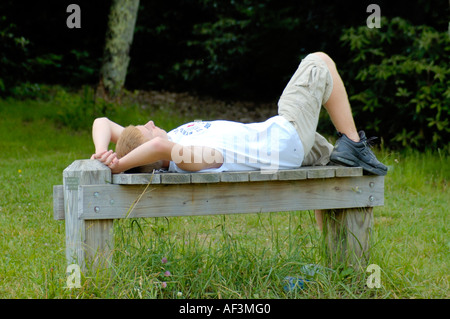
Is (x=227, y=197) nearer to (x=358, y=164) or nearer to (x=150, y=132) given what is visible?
(x=150, y=132)

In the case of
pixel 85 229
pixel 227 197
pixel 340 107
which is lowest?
pixel 85 229

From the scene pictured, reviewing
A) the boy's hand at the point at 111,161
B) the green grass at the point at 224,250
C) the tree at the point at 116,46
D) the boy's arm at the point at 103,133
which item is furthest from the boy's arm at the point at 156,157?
the tree at the point at 116,46

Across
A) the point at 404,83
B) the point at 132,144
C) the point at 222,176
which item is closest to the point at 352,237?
the point at 222,176

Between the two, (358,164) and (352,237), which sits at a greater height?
(358,164)

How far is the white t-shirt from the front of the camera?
130 inches

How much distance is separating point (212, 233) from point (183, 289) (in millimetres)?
1378

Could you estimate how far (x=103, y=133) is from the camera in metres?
3.51

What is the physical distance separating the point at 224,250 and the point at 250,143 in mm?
605

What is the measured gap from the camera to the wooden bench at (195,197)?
2916mm

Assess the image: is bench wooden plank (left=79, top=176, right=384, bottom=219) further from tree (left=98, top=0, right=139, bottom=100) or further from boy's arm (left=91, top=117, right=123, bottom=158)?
tree (left=98, top=0, right=139, bottom=100)

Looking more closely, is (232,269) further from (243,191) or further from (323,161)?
(323,161)

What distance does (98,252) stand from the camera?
293cm

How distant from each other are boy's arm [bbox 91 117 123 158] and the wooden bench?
0.81ft
